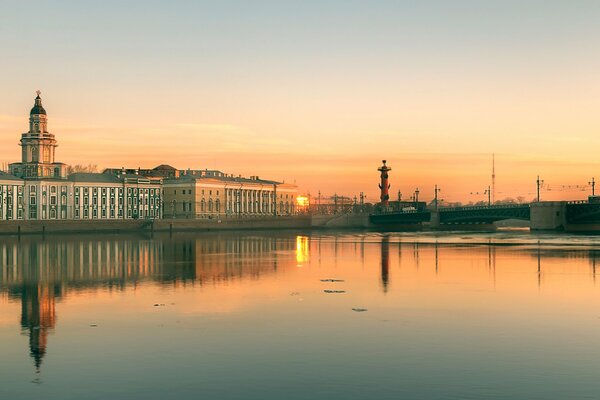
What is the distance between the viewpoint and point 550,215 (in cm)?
11875

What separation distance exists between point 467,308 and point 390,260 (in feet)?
83.9

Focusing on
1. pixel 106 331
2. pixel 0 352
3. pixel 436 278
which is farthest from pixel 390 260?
pixel 0 352

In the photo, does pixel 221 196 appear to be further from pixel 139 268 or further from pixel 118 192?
pixel 139 268

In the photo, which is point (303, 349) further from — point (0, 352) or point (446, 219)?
point (446, 219)

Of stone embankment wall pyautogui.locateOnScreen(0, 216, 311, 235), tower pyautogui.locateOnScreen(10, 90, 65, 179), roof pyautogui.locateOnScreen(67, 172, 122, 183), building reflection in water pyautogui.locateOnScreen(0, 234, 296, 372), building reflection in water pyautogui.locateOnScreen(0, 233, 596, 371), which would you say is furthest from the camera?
roof pyautogui.locateOnScreen(67, 172, 122, 183)

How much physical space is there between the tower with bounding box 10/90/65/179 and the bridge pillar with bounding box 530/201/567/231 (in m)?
77.6

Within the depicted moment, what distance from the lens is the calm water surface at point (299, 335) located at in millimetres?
15844

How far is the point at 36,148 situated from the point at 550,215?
8168cm

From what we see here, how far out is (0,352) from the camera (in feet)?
61.8

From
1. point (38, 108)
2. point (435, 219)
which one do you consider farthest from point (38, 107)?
point (435, 219)

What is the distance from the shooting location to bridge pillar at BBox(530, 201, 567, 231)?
119 metres

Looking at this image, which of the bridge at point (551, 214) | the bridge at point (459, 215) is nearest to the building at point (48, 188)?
the bridge at point (459, 215)

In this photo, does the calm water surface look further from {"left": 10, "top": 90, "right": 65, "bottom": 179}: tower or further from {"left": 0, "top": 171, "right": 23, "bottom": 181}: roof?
{"left": 10, "top": 90, "right": 65, "bottom": 179}: tower

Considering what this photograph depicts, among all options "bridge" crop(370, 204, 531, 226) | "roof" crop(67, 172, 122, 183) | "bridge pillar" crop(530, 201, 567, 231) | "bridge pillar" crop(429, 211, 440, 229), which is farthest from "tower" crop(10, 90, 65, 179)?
"bridge pillar" crop(530, 201, 567, 231)
